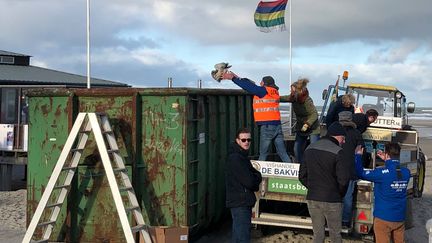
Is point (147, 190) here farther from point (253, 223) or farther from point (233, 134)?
point (233, 134)

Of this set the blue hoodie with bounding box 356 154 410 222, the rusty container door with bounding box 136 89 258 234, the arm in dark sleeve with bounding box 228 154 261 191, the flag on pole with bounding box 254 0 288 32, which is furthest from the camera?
the flag on pole with bounding box 254 0 288 32

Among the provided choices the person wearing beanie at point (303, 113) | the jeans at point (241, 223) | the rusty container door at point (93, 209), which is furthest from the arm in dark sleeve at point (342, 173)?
the rusty container door at point (93, 209)

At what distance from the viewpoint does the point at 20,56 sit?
2822 cm

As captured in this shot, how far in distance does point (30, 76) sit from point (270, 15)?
1164 centimetres

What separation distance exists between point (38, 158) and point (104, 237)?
142 cm

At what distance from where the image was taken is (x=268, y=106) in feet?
26.6

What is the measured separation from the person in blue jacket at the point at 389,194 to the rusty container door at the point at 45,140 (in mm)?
3918

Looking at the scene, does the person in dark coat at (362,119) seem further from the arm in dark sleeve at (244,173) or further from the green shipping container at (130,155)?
the arm in dark sleeve at (244,173)

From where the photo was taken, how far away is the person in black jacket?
5957 millimetres

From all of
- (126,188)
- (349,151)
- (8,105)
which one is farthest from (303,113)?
(8,105)

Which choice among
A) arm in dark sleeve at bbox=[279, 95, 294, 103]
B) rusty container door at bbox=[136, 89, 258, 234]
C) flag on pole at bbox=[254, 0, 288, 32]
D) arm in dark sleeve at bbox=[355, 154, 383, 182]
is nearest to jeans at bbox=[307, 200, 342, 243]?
arm in dark sleeve at bbox=[355, 154, 383, 182]

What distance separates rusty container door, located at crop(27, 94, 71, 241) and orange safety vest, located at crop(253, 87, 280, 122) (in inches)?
113

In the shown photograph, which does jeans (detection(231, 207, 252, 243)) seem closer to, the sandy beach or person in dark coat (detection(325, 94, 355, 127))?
the sandy beach

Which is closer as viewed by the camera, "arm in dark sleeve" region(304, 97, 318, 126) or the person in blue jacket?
the person in blue jacket
